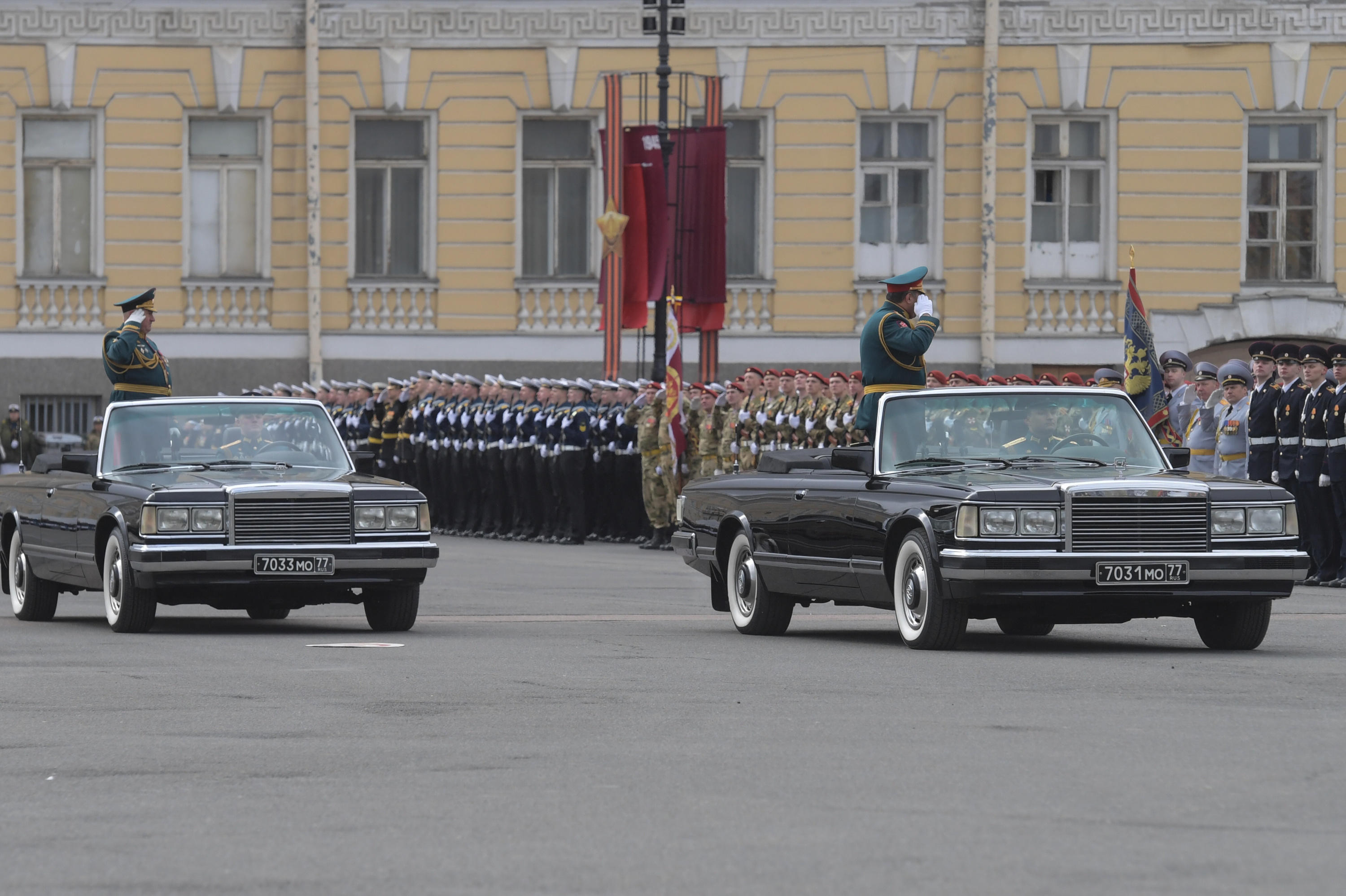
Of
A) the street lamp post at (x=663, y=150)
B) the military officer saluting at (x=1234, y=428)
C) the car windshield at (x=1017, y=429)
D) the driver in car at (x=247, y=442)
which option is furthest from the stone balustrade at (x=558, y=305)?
the car windshield at (x=1017, y=429)

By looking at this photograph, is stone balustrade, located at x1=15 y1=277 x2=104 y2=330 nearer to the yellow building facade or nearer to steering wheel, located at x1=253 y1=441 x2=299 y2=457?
the yellow building facade

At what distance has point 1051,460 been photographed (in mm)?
13984

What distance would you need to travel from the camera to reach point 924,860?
7.14 m

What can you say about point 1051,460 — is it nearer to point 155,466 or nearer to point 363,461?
point 363,461

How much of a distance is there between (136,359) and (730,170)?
66.9 ft

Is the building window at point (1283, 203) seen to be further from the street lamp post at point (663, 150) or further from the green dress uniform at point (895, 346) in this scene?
the green dress uniform at point (895, 346)

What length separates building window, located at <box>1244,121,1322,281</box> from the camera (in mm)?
37719

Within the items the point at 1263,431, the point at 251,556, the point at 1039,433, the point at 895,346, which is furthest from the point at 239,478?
the point at 1263,431

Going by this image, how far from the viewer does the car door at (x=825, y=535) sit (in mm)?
14211

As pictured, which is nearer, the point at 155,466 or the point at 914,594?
the point at 914,594

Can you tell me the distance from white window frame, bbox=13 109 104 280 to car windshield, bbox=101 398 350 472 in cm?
2216

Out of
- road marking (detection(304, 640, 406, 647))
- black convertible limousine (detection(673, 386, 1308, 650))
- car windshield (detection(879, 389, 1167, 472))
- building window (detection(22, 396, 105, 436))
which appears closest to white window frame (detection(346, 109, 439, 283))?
building window (detection(22, 396, 105, 436))

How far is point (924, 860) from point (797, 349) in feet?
101

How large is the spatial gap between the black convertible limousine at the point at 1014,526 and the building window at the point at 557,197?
76.5 ft
